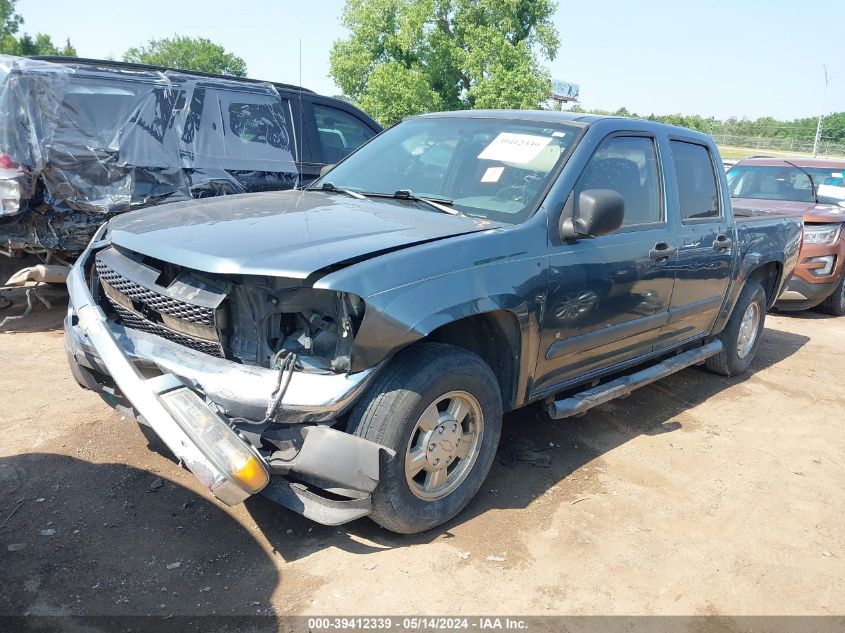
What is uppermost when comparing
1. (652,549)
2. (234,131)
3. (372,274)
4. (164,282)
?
(234,131)

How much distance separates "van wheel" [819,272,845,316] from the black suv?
6664 millimetres

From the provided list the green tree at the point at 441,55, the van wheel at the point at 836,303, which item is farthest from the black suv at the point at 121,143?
the green tree at the point at 441,55

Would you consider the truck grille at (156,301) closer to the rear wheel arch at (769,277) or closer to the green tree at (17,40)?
→ the rear wheel arch at (769,277)

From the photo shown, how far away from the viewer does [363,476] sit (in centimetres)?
265

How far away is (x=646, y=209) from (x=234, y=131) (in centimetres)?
408

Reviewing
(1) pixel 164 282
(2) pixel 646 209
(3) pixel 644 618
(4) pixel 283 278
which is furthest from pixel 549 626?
(2) pixel 646 209

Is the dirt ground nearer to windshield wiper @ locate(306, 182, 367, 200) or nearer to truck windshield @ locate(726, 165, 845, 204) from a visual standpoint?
windshield wiper @ locate(306, 182, 367, 200)

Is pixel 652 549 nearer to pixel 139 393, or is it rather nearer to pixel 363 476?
pixel 363 476

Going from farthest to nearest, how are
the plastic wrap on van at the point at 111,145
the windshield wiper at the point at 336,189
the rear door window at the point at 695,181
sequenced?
1. the plastic wrap on van at the point at 111,145
2. the rear door window at the point at 695,181
3. the windshield wiper at the point at 336,189

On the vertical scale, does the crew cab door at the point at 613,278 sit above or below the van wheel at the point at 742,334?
above

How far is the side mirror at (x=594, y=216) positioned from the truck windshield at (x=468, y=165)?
0.72 feet

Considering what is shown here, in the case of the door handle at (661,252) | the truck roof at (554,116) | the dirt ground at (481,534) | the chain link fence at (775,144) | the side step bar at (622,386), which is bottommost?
the dirt ground at (481,534)

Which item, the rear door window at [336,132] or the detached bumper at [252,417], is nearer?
the detached bumper at [252,417]

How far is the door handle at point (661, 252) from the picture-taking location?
4027 millimetres
